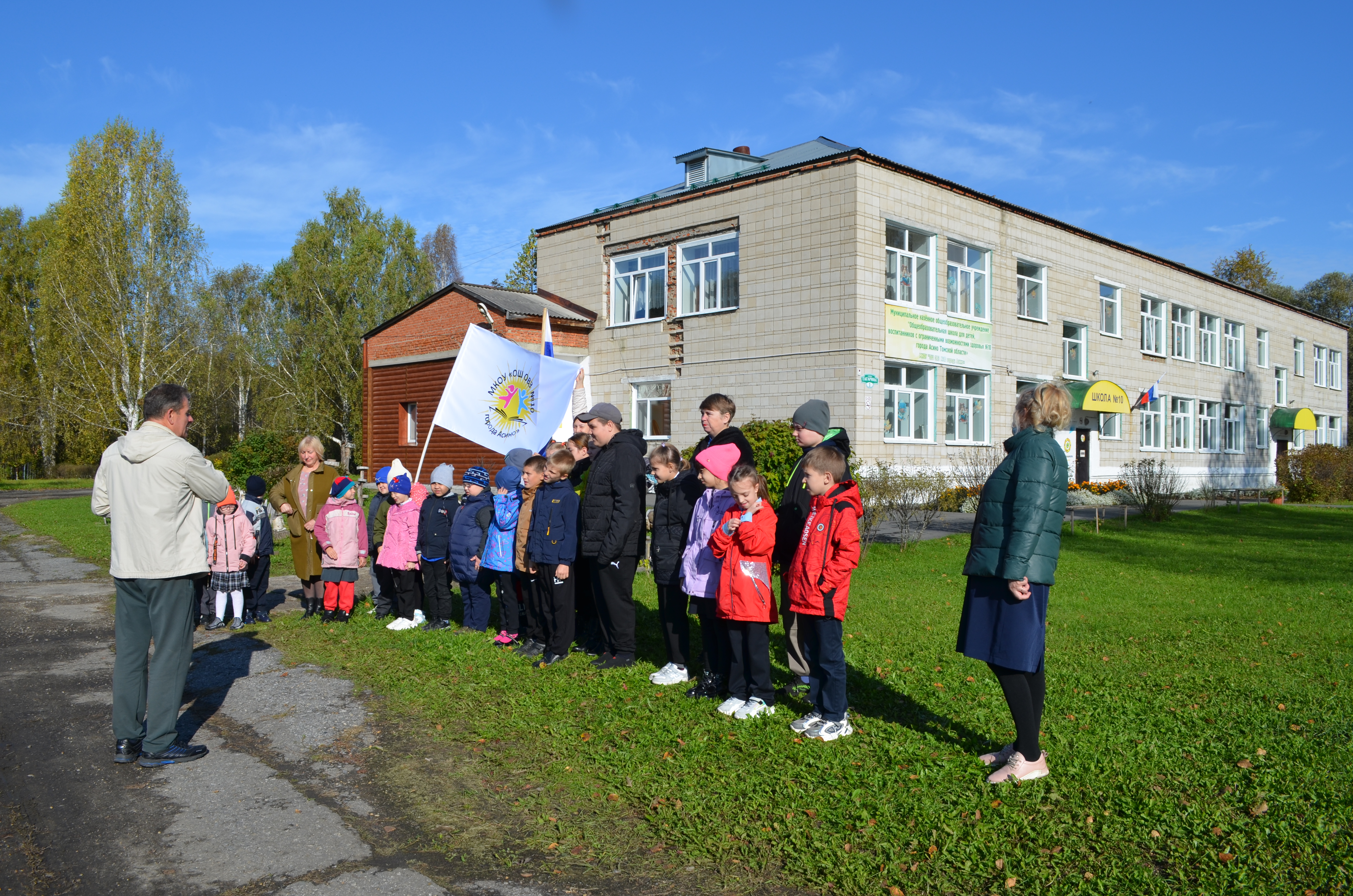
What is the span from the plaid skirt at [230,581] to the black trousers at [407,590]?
1434 mm

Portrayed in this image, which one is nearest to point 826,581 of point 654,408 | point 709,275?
point 709,275

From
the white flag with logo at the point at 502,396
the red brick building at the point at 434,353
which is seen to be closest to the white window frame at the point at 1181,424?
the red brick building at the point at 434,353

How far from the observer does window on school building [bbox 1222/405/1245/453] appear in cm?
3709

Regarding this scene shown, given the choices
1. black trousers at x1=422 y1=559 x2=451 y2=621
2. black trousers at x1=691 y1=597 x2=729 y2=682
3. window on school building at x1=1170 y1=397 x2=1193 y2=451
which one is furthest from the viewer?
window on school building at x1=1170 y1=397 x2=1193 y2=451

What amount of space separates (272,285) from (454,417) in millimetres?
44613

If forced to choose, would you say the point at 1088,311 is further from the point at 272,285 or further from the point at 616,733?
the point at 272,285

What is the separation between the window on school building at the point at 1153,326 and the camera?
31.5 metres

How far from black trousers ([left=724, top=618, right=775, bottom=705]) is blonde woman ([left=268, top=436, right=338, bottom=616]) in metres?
4.96

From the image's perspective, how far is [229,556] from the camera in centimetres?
867

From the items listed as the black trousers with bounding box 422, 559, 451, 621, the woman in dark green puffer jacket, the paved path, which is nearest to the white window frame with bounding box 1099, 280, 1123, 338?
the black trousers with bounding box 422, 559, 451, 621

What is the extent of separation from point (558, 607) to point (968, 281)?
20.1m

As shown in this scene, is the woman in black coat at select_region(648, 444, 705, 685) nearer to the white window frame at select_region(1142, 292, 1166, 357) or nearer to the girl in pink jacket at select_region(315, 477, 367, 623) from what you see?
the girl in pink jacket at select_region(315, 477, 367, 623)

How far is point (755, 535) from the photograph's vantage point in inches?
215

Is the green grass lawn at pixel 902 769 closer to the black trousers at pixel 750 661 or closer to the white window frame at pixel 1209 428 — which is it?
the black trousers at pixel 750 661
